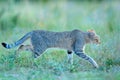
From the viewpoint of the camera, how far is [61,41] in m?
12.3

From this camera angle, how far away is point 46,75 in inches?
417

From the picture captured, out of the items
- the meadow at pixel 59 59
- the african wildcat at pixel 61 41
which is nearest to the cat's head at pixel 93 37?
the african wildcat at pixel 61 41

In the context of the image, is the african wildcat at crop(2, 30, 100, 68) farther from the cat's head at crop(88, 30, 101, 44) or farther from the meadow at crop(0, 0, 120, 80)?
the meadow at crop(0, 0, 120, 80)

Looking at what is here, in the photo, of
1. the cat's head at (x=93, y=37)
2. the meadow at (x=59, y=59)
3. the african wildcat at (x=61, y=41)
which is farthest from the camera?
the cat's head at (x=93, y=37)

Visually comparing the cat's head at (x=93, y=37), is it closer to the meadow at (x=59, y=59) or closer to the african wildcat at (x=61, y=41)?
the african wildcat at (x=61, y=41)

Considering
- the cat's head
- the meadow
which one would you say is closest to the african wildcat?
the cat's head

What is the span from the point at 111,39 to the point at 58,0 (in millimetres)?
11223

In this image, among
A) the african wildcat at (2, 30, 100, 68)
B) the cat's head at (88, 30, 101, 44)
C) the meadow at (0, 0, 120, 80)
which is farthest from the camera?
the cat's head at (88, 30, 101, 44)

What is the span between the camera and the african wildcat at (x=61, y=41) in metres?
11.9

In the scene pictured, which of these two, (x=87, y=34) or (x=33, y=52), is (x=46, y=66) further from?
(x=87, y=34)

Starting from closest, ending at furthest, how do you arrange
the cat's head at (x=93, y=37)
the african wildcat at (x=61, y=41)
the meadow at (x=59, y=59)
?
the meadow at (x=59, y=59), the african wildcat at (x=61, y=41), the cat's head at (x=93, y=37)

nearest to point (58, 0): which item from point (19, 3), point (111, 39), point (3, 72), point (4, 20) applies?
point (19, 3)

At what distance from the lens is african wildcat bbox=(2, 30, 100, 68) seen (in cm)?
1195

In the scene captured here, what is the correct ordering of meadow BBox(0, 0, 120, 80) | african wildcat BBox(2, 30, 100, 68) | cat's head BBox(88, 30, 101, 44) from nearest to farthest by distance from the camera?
meadow BBox(0, 0, 120, 80), african wildcat BBox(2, 30, 100, 68), cat's head BBox(88, 30, 101, 44)
